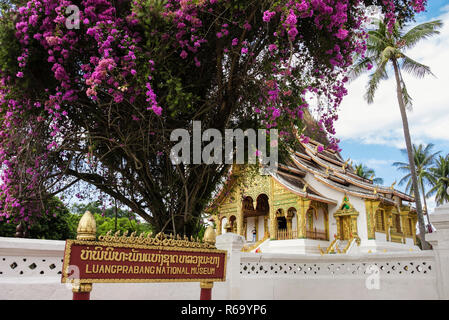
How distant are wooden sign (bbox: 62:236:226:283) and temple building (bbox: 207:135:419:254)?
1283cm

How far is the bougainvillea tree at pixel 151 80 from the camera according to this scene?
4406mm

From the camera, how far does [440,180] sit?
33344 mm

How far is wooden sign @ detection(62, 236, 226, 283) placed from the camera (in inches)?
115

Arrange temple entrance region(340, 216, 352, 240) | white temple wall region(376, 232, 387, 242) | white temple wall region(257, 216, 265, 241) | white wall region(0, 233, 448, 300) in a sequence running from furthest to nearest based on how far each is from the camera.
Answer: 1. white temple wall region(257, 216, 265, 241)
2. temple entrance region(340, 216, 352, 240)
3. white temple wall region(376, 232, 387, 242)
4. white wall region(0, 233, 448, 300)

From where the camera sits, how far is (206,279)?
390 centimetres

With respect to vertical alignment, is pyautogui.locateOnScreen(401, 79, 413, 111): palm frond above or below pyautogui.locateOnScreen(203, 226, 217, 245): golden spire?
above

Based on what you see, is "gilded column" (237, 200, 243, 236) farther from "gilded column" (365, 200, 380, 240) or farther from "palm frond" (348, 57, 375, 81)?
"palm frond" (348, 57, 375, 81)

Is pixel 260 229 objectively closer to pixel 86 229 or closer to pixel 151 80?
pixel 151 80

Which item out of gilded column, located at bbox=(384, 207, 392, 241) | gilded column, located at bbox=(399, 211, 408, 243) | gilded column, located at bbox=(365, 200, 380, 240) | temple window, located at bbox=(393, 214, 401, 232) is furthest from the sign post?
gilded column, located at bbox=(399, 211, 408, 243)

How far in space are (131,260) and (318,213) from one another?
17.4 meters

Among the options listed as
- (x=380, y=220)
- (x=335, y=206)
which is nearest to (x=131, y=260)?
(x=335, y=206)

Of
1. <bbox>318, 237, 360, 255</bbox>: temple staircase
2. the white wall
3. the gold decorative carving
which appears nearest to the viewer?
the gold decorative carving
